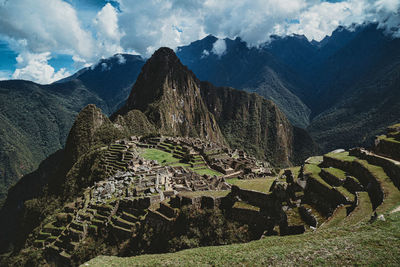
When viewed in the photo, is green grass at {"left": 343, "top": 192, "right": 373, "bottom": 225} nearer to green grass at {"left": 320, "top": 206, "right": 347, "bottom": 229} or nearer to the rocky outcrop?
green grass at {"left": 320, "top": 206, "right": 347, "bottom": 229}

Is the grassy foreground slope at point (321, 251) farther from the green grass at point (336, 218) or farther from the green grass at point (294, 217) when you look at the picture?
the green grass at point (294, 217)

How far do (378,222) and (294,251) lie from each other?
4.11m

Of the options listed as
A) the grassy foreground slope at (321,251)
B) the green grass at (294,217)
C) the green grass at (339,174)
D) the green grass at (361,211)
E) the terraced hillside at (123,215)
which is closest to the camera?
the grassy foreground slope at (321,251)

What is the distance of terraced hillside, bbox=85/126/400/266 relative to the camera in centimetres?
912

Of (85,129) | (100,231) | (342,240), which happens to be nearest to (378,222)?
(342,240)

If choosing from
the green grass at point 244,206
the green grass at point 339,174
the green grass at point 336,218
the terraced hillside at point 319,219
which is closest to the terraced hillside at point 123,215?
the green grass at point 244,206

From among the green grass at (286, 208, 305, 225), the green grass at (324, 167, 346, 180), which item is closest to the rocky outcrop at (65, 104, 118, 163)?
the green grass at (324, 167, 346, 180)

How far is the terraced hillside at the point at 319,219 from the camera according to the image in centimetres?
912

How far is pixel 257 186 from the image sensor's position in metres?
19.8

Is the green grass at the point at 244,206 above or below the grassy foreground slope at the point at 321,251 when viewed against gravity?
above

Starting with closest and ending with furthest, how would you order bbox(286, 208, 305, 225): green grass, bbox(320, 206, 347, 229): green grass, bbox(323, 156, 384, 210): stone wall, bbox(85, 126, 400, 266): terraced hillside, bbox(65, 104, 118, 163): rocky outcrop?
bbox(85, 126, 400, 266): terraced hillside < bbox(320, 206, 347, 229): green grass < bbox(286, 208, 305, 225): green grass < bbox(323, 156, 384, 210): stone wall < bbox(65, 104, 118, 163): rocky outcrop

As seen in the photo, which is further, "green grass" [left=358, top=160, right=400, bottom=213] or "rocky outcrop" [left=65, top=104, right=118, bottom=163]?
"rocky outcrop" [left=65, top=104, right=118, bottom=163]

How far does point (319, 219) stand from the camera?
1473 centimetres

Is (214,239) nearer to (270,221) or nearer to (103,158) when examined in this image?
(270,221)
